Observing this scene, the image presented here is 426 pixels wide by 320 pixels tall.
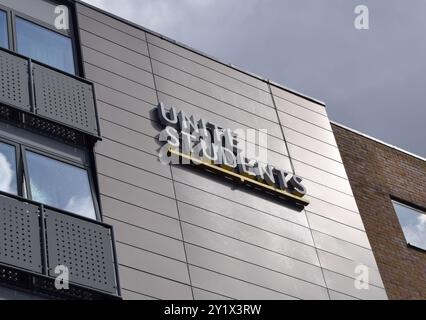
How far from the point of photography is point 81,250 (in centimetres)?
1438

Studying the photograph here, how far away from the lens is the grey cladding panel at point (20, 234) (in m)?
13.4

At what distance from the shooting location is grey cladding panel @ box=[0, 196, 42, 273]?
44.1 ft

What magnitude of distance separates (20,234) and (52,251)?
510 millimetres

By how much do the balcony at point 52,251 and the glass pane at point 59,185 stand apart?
2.12 ft

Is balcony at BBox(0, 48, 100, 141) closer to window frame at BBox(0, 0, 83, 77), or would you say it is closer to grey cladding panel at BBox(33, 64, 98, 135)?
grey cladding panel at BBox(33, 64, 98, 135)

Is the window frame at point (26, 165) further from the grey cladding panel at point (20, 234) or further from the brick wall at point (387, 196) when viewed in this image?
the brick wall at point (387, 196)

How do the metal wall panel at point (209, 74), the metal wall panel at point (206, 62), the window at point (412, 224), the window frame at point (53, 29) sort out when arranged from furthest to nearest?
1. the window at point (412, 224)
2. the metal wall panel at point (206, 62)
3. the metal wall panel at point (209, 74)
4. the window frame at point (53, 29)

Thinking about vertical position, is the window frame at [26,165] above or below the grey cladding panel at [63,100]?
below

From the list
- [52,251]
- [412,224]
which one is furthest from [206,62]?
[52,251]

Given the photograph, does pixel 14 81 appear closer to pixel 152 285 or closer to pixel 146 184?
pixel 146 184

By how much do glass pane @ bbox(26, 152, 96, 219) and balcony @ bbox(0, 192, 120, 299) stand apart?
65 cm

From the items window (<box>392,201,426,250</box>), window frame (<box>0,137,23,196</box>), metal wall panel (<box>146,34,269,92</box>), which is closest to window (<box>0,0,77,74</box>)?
metal wall panel (<box>146,34,269,92</box>)

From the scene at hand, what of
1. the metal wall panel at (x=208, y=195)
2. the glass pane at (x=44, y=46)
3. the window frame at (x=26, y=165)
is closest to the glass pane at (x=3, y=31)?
the glass pane at (x=44, y=46)

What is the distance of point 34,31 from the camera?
18375mm
